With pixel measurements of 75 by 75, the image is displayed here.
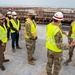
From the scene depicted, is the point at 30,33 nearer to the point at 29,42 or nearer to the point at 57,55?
the point at 29,42

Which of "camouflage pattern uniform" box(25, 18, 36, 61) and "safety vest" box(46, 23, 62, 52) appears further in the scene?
"camouflage pattern uniform" box(25, 18, 36, 61)

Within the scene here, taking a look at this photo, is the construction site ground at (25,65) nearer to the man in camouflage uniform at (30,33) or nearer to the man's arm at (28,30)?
the man in camouflage uniform at (30,33)

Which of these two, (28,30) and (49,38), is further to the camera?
(28,30)

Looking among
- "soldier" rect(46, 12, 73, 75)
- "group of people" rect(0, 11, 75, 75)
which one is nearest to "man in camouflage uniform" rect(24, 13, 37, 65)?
"group of people" rect(0, 11, 75, 75)

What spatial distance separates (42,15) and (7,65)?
6.56 meters

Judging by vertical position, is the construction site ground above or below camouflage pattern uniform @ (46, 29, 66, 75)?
below

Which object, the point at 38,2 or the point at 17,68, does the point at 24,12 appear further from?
the point at 38,2

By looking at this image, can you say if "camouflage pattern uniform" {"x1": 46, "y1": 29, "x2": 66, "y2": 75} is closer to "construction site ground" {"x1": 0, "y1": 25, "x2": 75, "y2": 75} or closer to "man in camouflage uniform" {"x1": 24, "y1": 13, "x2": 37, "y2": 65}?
"construction site ground" {"x1": 0, "y1": 25, "x2": 75, "y2": 75}

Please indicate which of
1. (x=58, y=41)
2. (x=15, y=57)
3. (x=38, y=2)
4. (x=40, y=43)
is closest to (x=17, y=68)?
(x=15, y=57)

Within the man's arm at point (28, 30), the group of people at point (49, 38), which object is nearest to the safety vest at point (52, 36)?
the group of people at point (49, 38)

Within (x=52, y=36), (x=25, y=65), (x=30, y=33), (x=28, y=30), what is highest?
(x=52, y=36)

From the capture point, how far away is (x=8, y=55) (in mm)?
6270

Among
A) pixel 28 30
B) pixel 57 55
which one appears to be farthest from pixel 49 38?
pixel 28 30

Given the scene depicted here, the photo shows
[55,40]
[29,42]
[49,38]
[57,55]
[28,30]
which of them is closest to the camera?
[55,40]
